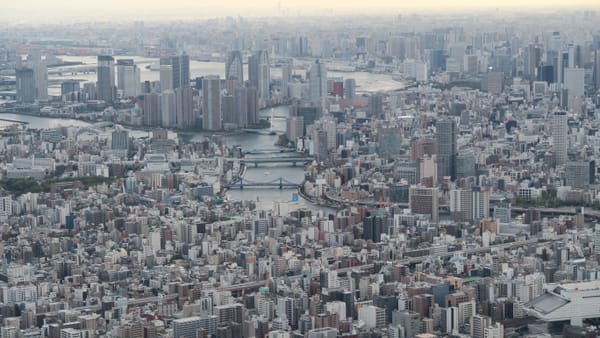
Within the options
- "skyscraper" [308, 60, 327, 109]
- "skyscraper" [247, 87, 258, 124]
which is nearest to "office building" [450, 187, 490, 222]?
"skyscraper" [247, 87, 258, 124]

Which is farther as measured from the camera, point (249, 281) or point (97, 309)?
point (249, 281)

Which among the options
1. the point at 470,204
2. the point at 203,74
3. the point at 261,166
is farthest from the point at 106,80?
the point at 470,204

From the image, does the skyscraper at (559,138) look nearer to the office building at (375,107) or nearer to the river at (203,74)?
the office building at (375,107)

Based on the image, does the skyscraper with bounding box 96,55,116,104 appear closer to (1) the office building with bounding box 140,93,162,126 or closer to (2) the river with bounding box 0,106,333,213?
(1) the office building with bounding box 140,93,162,126

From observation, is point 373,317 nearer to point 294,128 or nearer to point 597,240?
point 597,240

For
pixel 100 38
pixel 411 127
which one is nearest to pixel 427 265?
pixel 411 127

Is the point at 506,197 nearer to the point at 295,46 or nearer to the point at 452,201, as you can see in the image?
the point at 452,201

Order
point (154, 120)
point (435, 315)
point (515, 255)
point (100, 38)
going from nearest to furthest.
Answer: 1. point (435, 315)
2. point (515, 255)
3. point (154, 120)
4. point (100, 38)
